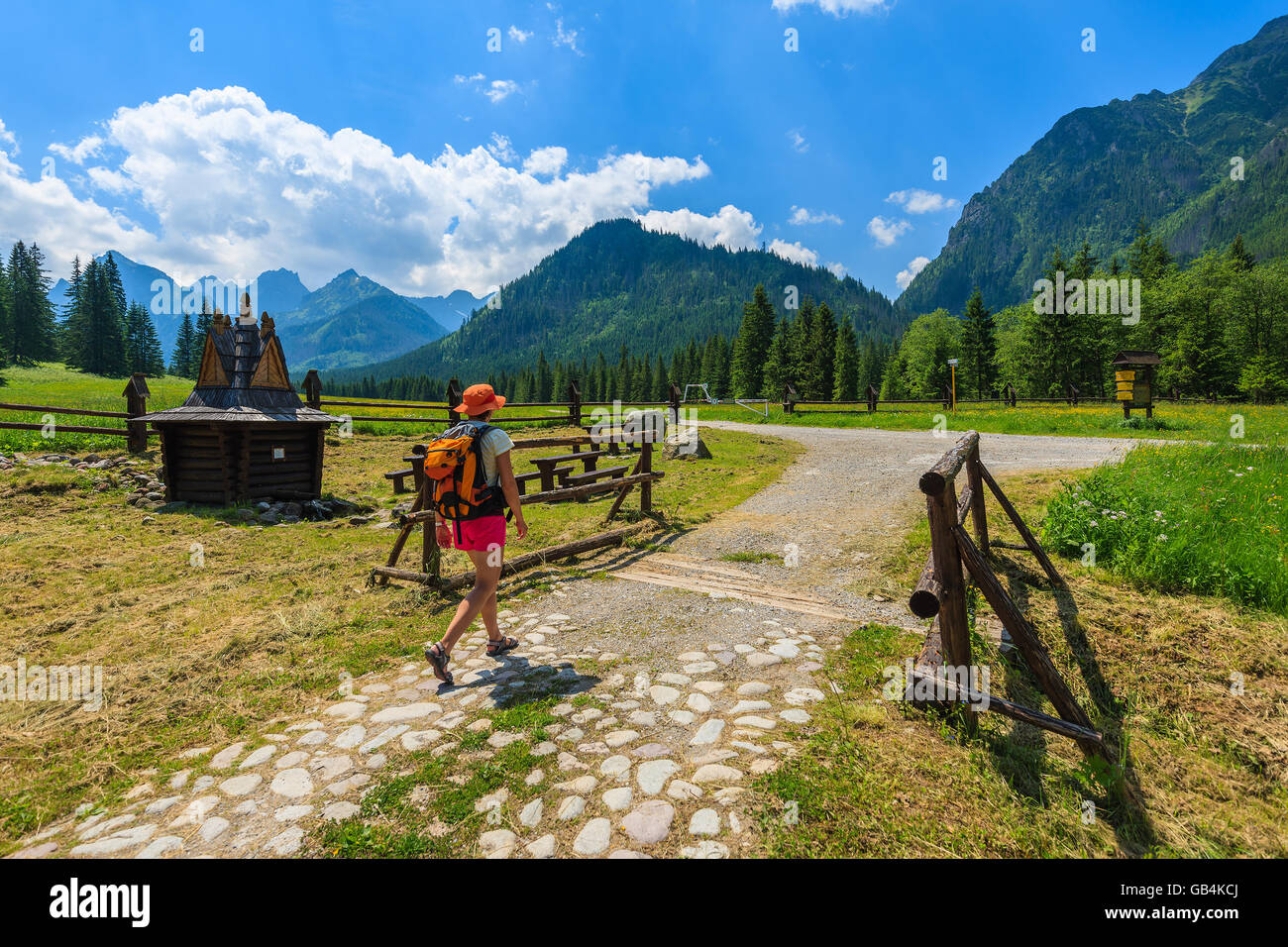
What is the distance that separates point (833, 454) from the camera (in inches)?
686

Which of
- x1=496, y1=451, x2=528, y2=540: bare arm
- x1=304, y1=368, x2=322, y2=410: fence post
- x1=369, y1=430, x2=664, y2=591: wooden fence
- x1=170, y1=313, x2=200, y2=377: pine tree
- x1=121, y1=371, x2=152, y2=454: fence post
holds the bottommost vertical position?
x1=369, y1=430, x2=664, y2=591: wooden fence

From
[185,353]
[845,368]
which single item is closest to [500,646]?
[845,368]

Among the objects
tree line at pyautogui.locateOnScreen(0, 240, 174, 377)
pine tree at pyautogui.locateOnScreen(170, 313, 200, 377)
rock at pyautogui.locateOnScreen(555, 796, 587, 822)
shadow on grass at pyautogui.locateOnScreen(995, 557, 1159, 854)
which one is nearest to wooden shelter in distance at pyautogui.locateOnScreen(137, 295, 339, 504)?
rock at pyautogui.locateOnScreen(555, 796, 587, 822)

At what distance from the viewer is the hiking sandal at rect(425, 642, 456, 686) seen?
14.9 feet

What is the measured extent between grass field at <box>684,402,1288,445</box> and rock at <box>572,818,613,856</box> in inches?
722

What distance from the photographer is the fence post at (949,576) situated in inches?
146

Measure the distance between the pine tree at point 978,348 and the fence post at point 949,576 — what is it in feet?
214

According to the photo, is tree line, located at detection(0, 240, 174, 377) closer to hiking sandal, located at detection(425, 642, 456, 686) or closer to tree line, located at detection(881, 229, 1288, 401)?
hiking sandal, located at detection(425, 642, 456, 686)

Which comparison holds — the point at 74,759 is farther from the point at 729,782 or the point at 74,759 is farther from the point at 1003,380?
the point at 1003,380

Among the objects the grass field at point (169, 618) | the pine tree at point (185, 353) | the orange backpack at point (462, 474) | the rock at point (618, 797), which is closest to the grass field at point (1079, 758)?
the rock at point (618, 797)

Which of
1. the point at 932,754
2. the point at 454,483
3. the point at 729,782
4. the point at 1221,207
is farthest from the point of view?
the point at 1221,207
